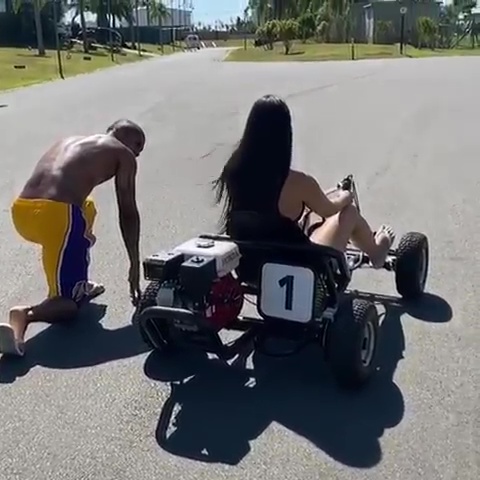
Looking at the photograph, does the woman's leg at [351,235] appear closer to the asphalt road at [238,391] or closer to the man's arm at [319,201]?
the man's arm at [319,201]

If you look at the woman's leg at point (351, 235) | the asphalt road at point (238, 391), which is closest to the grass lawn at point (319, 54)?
the asphalt road at point (238, 391)

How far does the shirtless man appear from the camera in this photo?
514 centimetres

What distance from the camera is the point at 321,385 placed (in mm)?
4453

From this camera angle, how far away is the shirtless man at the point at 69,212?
5.14 metres

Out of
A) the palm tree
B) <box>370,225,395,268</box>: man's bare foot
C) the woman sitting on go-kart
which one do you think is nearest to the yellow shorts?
the woman sitting on go-kart

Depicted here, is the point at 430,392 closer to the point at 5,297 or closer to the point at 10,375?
the point at 10,375

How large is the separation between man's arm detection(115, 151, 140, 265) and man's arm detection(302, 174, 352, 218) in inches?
44.5

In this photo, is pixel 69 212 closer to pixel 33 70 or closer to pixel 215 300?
pixel 215 300

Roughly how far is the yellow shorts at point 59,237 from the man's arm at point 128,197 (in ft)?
0.76

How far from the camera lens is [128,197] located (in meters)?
5.28

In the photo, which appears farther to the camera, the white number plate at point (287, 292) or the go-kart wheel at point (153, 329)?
the go-kart wheel at point (153, 329)

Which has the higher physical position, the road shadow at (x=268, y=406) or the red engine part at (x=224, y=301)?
the red engine part at (x=224, y=301)

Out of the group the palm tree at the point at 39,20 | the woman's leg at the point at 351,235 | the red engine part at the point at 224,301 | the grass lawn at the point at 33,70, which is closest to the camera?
the red engine part at the point at 224,301

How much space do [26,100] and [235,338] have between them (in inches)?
749
